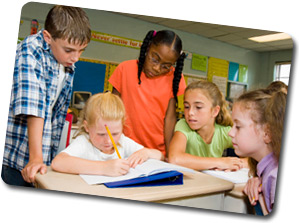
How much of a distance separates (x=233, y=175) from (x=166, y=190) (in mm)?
250

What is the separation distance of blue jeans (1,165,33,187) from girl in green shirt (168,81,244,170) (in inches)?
21.4

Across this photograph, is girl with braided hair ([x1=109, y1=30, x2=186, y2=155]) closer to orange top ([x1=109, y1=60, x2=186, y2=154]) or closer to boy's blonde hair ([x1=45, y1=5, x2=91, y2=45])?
orange top ([x1=109, y1=60, x2=186, y2=154])

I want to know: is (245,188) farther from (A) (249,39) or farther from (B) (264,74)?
(A) (249,39)

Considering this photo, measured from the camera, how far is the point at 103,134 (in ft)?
3.52

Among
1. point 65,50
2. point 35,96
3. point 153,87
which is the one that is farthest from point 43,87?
point 153,87

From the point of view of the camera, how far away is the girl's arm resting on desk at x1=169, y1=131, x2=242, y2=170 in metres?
1.05

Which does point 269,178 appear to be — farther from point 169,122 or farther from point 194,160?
point 169,122

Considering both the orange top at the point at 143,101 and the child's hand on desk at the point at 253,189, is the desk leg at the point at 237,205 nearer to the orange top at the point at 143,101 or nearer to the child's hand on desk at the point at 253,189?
the child's hand on desk at the point at 253,189

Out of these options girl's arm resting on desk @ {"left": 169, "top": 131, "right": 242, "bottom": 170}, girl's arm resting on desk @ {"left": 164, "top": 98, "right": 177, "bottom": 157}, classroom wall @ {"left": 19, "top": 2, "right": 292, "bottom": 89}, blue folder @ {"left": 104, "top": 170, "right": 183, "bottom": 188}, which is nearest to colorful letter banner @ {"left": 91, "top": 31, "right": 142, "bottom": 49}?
classroom wall @ {"left": 19, "top": 2, "right": 292, "bottom": 89}

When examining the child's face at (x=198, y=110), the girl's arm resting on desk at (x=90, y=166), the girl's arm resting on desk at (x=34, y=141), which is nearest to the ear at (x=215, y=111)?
the child's face at (x=198, y=110)

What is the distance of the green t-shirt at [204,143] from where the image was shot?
41.0 inches

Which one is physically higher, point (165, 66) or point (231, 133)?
point (165, 66)

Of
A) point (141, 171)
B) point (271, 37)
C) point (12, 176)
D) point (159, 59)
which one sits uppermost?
point (271, 37)

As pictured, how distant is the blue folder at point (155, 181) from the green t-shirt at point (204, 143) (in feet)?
0.43
